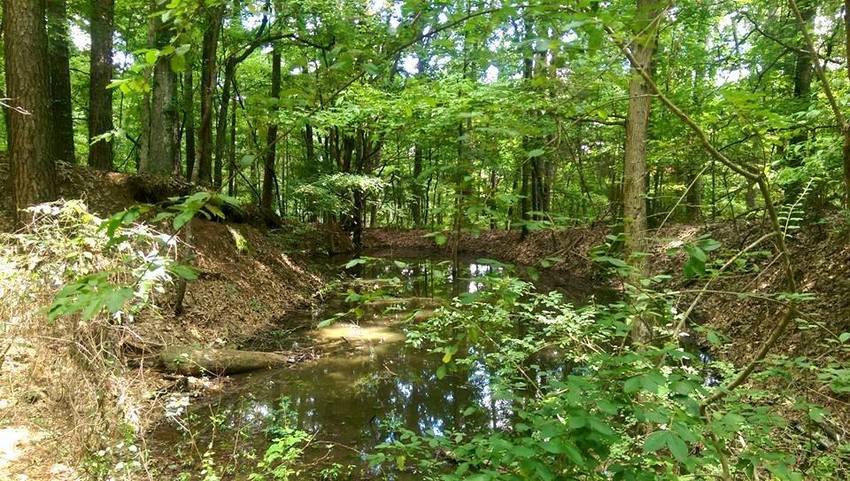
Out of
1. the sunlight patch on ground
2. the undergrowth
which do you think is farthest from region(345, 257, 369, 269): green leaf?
the sunlight patch on ground

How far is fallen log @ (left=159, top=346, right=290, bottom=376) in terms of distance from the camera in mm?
6172

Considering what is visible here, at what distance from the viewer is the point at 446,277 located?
91.7 inches

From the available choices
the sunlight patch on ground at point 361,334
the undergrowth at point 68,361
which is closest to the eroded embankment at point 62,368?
the undergrowth at point 68,361

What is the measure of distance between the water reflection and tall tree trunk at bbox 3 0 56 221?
3288 millimetres

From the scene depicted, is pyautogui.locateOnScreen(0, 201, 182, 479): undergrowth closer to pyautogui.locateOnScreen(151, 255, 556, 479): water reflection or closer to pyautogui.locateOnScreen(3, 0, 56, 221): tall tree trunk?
pyautogui.locateOnScreen(151, 255, 556, 479): water reflection

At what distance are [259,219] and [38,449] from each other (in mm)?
10330

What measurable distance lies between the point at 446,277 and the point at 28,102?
5954 mm

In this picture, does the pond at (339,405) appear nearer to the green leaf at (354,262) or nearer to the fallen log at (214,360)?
the fallen log at (214,360)

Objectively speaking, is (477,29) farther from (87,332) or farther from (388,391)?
(388,391)

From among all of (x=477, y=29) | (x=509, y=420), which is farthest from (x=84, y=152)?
(x=477, y=29)

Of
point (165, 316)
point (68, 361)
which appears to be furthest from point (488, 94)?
point (68, 361)

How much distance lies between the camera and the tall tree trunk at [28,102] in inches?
217

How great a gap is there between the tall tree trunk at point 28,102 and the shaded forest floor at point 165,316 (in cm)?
58

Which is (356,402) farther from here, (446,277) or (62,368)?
(446,277)
